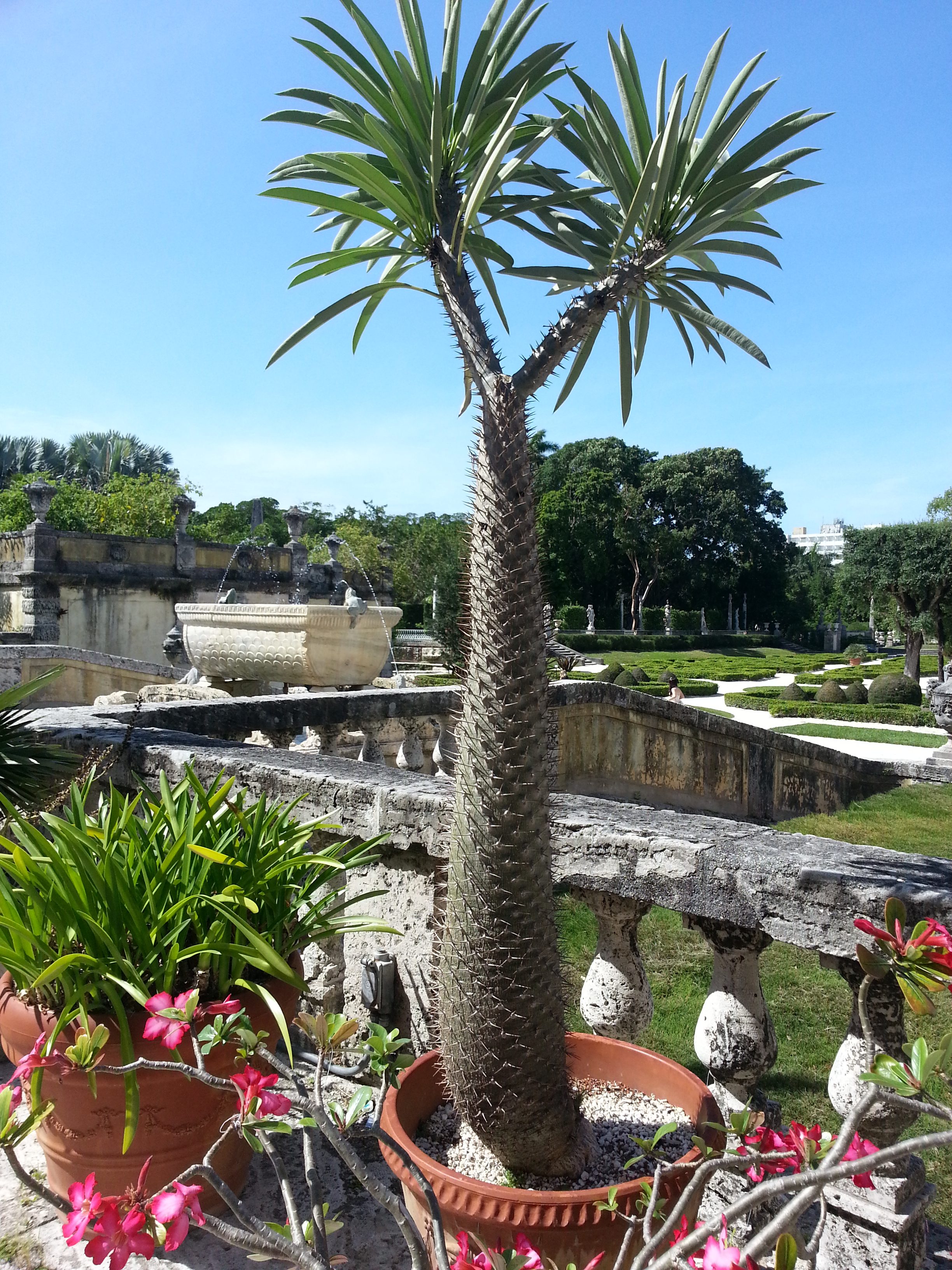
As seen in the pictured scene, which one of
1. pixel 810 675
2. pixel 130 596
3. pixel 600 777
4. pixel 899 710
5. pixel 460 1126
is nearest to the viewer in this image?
pixel 460 1126

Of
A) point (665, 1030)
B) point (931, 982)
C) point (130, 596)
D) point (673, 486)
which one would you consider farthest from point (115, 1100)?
point (673, 486)

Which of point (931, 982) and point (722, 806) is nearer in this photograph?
point (931, 982)

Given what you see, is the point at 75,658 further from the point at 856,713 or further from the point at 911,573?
the point at 911,573

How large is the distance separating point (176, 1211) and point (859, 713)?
2247 centimetres

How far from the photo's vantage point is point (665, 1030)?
159 inches

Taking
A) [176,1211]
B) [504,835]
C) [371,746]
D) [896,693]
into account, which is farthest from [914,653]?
[176,1211]

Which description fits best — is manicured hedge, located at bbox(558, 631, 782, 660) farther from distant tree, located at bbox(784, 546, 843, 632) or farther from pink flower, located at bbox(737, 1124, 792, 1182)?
pink flower, located at bbox(737, 1124, 792, 1182)

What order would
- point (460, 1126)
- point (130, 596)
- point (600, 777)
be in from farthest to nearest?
point (130, 596)
point (600, 777)
point (460, 1126)

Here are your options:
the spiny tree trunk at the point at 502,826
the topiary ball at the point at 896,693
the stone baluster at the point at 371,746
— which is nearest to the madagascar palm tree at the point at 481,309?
the spiny tree trunk at the point at 502,826

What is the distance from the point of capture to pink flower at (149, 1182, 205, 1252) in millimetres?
1248

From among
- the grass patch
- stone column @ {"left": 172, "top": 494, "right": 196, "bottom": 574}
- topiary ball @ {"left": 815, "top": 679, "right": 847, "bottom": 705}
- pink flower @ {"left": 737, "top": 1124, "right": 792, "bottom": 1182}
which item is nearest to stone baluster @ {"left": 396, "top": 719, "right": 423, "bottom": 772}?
pink flower @ {"left": 737, "top": 1124, "right": 792, "bottom": 1182}

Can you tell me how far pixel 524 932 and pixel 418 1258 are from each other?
1.80 ft

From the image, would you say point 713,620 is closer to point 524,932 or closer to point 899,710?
point 899,710

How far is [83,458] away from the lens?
5697 cm
